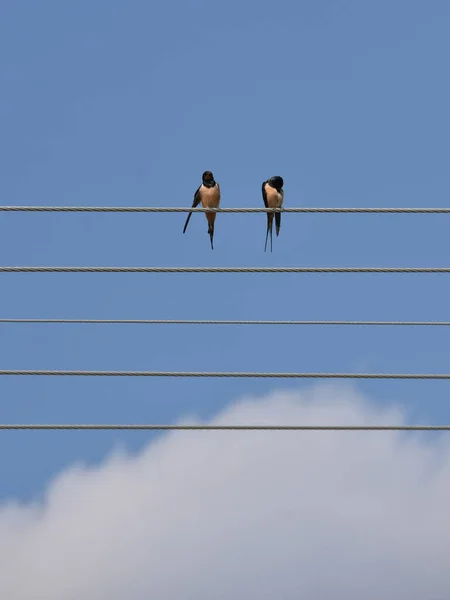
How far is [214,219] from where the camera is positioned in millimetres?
16484

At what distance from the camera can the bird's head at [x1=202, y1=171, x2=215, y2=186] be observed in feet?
54.5

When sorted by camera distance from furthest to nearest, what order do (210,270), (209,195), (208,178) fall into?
1. (208,178)
2. (209,195)
3. (210,270)

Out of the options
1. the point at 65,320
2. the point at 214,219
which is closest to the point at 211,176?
the point at 214,219

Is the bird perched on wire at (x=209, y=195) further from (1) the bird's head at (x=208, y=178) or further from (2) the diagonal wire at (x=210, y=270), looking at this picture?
(2) the diagonal wire at (x=210, y=270)

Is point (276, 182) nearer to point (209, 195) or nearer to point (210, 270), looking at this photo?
point (209, 195)

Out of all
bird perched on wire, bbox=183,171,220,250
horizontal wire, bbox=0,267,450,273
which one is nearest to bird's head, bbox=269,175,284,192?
bird perched on wire, bbox=183,171,220,250

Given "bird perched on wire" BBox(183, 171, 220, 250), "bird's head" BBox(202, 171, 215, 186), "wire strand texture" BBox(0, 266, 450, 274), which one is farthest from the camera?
"bird's head" BBox(202, 171, 215, 186)

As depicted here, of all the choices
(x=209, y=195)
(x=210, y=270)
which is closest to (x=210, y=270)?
(x=210, y=270)

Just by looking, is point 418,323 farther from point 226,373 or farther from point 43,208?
point 43,208

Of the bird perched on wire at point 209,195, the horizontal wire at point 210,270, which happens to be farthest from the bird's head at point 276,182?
the horizontal wire at point 210,270

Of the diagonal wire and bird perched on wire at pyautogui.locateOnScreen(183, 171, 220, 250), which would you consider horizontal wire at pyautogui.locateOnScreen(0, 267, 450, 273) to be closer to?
the diagonal wire

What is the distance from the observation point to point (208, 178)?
54.7ft

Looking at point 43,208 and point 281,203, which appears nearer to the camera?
point 43,208

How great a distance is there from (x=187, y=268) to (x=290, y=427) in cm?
121
